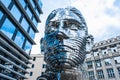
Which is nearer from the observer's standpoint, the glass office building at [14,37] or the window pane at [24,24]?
the glass office building at [14,37]

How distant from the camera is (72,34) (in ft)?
4.13

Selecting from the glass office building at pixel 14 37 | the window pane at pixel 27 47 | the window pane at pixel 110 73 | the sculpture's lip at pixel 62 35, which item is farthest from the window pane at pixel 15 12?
the window pane at pixel 110 73

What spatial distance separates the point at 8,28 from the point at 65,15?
34.0 feet

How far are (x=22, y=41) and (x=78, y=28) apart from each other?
13.2 metres

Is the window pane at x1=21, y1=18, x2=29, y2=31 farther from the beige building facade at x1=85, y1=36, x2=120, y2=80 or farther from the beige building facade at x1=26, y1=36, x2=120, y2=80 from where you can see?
the beige building facade at x1=85, y1=36, x2=120, y2=80

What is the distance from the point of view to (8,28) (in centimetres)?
1088

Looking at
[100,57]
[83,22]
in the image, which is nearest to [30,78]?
[100,57]

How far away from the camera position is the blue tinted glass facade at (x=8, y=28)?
999cm

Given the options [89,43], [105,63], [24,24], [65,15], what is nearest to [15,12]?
[24,24]

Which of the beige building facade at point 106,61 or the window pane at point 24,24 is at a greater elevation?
the window pane at point 24,24

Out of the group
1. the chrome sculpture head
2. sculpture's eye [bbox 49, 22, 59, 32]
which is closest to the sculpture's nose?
the chrome sculpture head

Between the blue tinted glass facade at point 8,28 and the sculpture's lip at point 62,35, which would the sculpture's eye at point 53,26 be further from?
Result: the blue tinted glass facade at point 8,28

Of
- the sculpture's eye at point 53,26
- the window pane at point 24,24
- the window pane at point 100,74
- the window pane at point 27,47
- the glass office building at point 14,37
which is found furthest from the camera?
the window pane at point 100,74

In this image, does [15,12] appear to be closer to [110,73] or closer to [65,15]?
[65,15]
